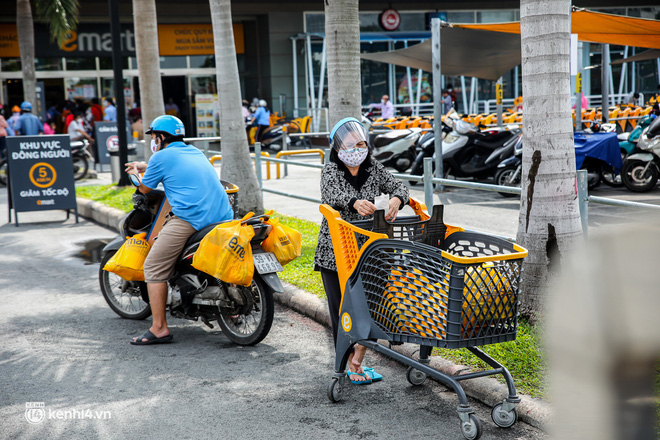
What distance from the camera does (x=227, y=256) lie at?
5.18 meters

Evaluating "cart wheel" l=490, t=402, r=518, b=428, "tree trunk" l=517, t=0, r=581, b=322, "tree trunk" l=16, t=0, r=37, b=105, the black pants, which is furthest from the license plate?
"tree trunk" l=16, t=0, r=37, b=105

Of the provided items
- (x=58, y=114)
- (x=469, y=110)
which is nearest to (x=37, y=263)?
(x=58, y=114)

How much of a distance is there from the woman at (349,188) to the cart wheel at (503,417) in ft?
3.30

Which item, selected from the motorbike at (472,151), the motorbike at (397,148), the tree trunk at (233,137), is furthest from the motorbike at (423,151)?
the tree trunk at (233,137)

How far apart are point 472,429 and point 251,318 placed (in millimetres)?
2325

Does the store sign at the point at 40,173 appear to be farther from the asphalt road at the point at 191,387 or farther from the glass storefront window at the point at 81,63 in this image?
the glass storefront window at the point at 81,63

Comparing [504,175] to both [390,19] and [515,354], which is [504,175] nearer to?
[515,354]

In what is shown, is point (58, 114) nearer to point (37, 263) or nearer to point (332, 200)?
point (37, 263)

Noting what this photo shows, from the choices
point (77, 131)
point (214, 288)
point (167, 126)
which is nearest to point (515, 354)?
point (214, 288)

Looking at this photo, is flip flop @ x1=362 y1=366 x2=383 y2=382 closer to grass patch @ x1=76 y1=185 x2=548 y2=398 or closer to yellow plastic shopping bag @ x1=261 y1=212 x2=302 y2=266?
grass patch @ x1=76 y1=185 x2=548 y2=398

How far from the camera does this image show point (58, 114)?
95.7ft

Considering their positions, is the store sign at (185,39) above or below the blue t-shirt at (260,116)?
above

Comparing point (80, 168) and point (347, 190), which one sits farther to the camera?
point (80, 168)

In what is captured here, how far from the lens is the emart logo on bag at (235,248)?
5.19 m
